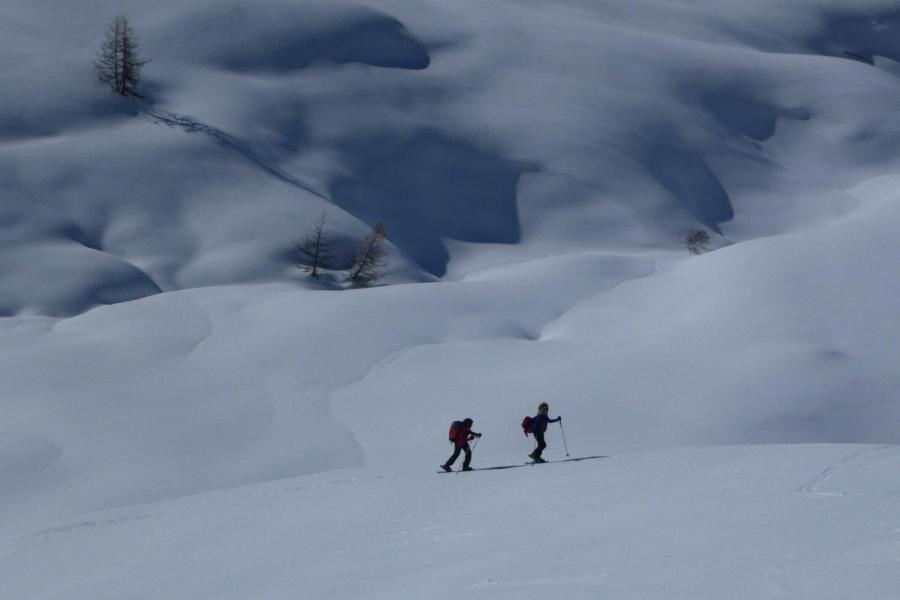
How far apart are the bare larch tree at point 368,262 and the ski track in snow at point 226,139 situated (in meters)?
7.28

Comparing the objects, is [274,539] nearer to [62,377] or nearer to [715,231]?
[62,377]

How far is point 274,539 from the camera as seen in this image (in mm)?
13438

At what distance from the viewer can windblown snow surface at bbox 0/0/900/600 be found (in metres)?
11.6

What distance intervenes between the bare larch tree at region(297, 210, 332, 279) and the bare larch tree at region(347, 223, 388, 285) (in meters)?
1.22

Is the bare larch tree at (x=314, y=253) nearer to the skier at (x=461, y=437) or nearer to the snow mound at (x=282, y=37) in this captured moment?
the snow mound at (x=282, y=37)

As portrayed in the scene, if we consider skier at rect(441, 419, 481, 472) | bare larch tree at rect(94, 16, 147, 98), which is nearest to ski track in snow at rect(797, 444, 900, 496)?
skier at rect(441, 419, 481, 472)

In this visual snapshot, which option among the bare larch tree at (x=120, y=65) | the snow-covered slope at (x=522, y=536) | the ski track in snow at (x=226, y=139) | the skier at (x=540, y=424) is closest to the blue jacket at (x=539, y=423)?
the skier at (x=540, y=424)

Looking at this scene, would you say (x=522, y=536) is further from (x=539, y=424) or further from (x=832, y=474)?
(x=539, y=424)

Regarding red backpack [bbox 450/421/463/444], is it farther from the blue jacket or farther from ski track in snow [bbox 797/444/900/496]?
ski track in snow [bbox 797/444/900/496]

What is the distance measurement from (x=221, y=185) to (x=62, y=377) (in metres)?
24.7

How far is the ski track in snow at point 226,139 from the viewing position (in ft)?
164

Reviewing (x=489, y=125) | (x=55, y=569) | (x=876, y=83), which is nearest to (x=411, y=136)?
(x=489, y=125)

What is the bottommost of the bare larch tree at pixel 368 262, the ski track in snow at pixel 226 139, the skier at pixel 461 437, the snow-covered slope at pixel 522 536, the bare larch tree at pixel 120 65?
the snow-covered slope at pixel 522 536

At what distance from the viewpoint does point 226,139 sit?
51.5 meters
